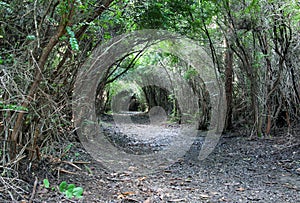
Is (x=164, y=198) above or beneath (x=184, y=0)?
beneath

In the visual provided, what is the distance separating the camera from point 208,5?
4734mm

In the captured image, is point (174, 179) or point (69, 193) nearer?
point (69, 193)

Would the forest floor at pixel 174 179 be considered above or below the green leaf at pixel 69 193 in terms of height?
below

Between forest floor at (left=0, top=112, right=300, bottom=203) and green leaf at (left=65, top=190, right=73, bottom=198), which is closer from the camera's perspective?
green leaf at (left=65, top=190, right=73, bottom=198)

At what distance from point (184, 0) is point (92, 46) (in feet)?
5.23

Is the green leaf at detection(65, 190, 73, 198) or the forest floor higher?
the green leaf at detection(65, 190, 73, 198)

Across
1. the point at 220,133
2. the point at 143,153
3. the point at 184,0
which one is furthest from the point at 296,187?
the point at 220,133

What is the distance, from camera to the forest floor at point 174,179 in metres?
2.28

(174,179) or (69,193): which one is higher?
(69,193)

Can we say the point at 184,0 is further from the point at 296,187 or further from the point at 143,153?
the point at 296,187

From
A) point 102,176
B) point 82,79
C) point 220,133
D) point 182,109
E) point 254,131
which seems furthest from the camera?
point 182,109

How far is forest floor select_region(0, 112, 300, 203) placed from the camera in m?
2.28

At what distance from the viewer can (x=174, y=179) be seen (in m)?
3.14

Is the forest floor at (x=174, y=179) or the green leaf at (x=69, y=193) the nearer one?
the green leaf at (x=69, y=193)
